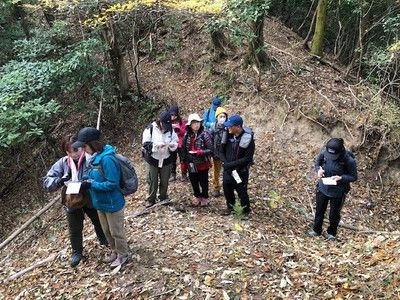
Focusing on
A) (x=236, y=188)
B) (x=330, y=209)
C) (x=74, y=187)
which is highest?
(x=74, y=187)

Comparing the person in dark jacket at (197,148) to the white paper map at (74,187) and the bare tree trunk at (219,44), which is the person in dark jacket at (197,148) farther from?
the bare tree trunk at (219,44)

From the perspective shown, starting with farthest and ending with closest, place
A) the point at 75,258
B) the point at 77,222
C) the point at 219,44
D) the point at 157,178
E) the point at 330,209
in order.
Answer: the point at 219,44
the point at 157,178
the point at 330,209
the point at 75,258
the point at 77,222

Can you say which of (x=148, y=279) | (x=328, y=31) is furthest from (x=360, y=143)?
(x=328, y=31)

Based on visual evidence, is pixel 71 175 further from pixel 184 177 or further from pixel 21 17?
pixel 21 17

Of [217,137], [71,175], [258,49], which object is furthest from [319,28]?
[71,175]

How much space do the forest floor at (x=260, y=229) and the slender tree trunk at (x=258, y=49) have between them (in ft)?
1.26

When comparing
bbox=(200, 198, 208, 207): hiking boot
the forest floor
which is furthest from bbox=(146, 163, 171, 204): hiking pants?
bbox=(200, 198, 208, 207): hiking boot

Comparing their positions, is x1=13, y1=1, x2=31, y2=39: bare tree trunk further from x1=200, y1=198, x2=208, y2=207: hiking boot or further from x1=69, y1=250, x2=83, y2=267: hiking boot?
x1=69, y1=250, x2=83, y2=267: hiking boot

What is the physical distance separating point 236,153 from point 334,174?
1.63m

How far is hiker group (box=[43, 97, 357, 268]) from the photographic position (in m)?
5.15

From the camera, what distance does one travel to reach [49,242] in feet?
28.3

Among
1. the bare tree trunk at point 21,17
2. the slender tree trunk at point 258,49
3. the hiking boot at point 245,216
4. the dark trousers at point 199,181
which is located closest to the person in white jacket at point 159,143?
the dark trousers at point 199,181

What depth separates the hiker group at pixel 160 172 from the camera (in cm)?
515

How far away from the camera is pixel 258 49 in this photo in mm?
12664
